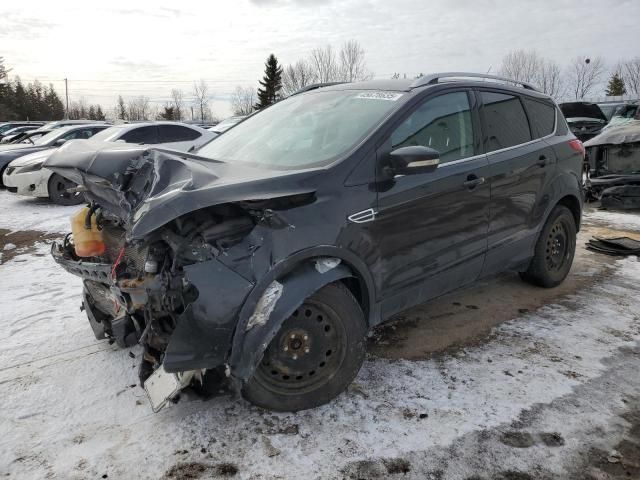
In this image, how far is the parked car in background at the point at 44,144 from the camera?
11.7m

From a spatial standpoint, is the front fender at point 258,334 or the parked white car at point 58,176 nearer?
the front fender at point 258,334

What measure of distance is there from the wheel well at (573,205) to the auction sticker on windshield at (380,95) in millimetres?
2234

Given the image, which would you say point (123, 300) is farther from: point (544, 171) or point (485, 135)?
point (544, 171)

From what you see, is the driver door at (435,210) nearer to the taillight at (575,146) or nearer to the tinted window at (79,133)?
the taillight at (575,146)

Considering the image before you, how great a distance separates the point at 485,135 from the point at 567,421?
2117 mm

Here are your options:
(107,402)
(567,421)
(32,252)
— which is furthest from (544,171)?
(32,252)

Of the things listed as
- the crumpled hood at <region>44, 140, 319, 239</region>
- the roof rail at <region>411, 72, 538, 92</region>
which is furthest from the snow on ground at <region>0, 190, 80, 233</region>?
the roof rail at <region>411, 72, 538, 92</region>

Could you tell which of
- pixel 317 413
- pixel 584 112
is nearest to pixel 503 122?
pixel 317 413

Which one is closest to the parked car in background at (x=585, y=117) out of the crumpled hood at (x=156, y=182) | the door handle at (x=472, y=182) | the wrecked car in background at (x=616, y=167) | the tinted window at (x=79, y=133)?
the wrecked car in background at (x=616, y=167)

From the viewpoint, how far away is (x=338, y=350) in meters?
2.76

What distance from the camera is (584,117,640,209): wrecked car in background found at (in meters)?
8.19

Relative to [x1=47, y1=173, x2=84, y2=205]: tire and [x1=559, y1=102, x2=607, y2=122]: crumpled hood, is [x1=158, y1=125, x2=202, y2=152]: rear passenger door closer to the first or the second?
[x1=47, y1=173, x2=84, y2=205]: tire

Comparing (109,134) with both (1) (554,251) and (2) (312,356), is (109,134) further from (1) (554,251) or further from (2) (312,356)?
(2) (312,356)

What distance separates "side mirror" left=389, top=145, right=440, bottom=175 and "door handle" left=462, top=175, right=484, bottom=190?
671mm
